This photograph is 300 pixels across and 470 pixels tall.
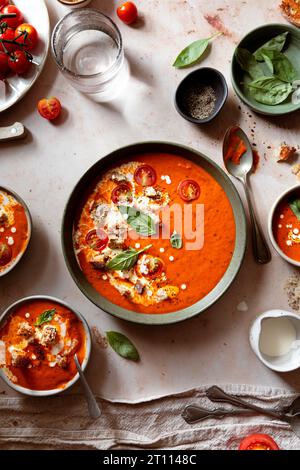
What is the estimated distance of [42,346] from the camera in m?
3.09

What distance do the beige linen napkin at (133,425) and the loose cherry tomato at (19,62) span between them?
1722mm

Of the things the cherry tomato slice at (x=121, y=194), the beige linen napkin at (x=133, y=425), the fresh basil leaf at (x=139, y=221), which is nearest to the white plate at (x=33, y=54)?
the cherry tomato slice at (x=121, y=194)

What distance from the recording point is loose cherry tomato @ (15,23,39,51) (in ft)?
10.5

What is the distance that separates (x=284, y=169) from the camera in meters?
3.16

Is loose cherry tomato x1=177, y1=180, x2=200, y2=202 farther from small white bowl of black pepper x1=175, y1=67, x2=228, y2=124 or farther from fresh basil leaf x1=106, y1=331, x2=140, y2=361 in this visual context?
fresh basil leaf x1=106, y1=331, x2=140, y2=361

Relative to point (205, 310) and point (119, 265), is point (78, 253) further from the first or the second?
point (205, 310)

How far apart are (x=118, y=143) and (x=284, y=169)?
2.89 feet

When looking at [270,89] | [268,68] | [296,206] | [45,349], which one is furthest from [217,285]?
[268,68]

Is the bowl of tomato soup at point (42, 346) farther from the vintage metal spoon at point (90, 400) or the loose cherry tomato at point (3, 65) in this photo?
the loose cherry tomato at point (3, 65)

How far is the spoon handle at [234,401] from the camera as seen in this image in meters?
3.06

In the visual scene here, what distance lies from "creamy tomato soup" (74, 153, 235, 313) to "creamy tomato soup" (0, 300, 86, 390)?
0.25 m

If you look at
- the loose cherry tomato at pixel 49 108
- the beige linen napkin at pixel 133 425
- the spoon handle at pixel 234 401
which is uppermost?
the loose cherry tomato at pixel 49 108

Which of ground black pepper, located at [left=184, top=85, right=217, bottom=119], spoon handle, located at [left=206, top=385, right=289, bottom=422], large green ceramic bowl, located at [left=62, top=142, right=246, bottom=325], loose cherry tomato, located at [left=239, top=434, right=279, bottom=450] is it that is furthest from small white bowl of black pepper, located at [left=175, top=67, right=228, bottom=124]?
loose cherry tomato, located at [left=239, top=434, right=279, bottom=450]

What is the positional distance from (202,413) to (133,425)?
0.36 meters
